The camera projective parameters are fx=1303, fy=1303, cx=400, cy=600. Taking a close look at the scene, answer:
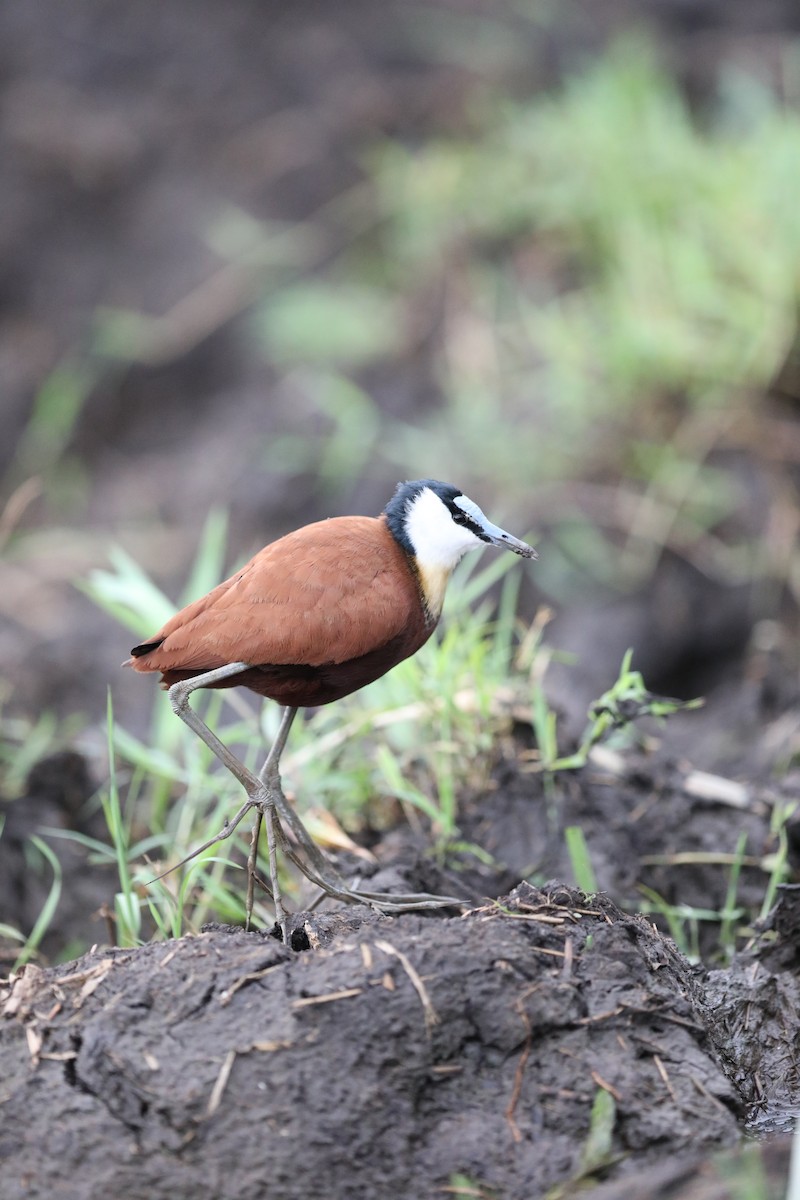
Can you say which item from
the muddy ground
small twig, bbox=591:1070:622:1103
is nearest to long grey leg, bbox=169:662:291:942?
the muddy ground

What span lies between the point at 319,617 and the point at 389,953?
24.1 inches

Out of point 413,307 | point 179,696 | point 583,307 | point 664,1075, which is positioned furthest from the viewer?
point 413,307

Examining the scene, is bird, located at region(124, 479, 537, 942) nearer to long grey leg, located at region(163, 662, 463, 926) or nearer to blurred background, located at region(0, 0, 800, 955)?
long grey leg, located at region(163, 662, 463, 926)

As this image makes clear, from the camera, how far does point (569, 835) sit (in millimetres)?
2910

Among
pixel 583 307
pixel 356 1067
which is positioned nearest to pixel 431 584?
pixel 356 1067

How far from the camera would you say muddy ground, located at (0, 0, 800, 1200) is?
1.91m

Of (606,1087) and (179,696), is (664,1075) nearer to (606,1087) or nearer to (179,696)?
(606,1087)

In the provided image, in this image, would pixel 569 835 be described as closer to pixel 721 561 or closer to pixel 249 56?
pixel 721 561

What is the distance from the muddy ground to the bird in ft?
1.12

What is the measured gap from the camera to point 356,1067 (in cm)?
195

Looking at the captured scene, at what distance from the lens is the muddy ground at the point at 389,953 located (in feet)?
6.27

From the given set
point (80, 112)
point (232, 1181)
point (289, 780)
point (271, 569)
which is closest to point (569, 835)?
point (289, 780)

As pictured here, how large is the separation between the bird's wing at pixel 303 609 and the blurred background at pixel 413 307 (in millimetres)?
1218

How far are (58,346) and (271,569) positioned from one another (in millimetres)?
5207
